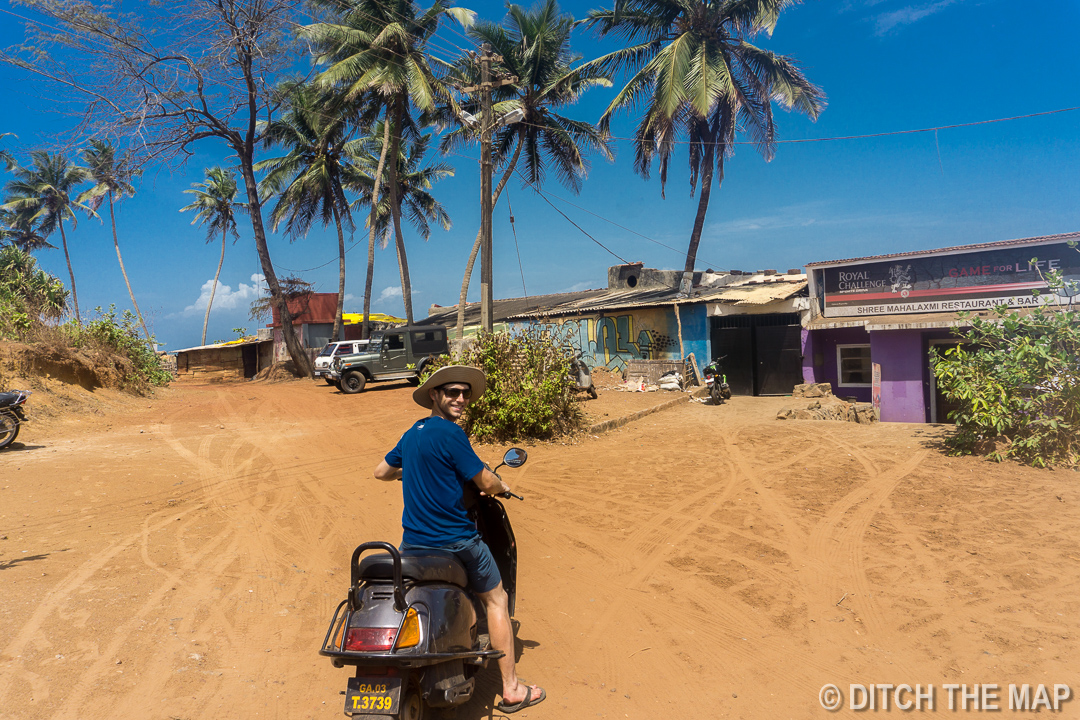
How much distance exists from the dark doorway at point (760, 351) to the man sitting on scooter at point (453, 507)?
16427 mm

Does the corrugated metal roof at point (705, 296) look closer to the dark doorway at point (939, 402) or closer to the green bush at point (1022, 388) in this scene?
the dark doorway at point (939, 402)

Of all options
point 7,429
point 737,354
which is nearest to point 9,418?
point 7,429

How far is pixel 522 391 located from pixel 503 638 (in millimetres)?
7155

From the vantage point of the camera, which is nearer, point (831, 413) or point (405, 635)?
point (405, 635)

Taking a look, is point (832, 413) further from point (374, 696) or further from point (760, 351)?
point (374, 696)

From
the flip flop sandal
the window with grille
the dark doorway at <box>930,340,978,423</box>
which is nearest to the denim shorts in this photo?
the flip flop sandal

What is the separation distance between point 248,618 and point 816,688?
3.51 meters

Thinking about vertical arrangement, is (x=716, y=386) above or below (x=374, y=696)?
above

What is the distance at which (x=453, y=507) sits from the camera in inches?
114

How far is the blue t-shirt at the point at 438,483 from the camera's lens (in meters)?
2.87

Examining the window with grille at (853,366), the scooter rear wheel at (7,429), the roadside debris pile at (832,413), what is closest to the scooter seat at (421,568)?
the scooter rear wheel at (7,429)

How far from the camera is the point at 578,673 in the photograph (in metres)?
3.39

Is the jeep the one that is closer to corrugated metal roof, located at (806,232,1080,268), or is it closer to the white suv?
the white suv

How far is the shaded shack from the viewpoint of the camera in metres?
32.5
